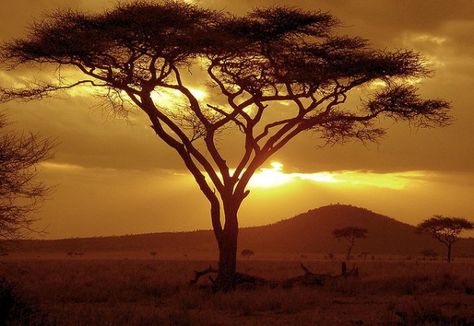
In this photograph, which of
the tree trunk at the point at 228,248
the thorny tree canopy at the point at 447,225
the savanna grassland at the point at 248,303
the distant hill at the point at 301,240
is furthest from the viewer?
the distant hill at the point at 301,240

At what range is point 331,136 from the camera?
28.2 metres

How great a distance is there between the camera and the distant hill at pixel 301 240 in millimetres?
87375

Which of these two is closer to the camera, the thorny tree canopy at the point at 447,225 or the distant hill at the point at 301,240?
the thorny tree canopy at the point at 447,225

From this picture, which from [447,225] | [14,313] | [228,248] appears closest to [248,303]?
[228,248]

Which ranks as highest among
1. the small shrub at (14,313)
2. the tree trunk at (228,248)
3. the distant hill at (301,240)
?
the distant hill at (301,240)

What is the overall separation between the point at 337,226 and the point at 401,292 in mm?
70136

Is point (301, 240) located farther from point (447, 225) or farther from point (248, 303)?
point (248, 303)

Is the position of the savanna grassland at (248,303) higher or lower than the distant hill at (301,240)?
lower

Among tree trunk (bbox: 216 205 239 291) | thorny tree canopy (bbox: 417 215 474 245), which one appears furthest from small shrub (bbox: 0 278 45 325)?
thorny tree canopy (bbox: 417 215 474 245)

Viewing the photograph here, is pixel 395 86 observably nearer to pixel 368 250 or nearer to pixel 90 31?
pixel 90 31

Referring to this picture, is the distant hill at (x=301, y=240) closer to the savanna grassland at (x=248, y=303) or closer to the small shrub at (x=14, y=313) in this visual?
the savanna grassland at (x=248, y=303)

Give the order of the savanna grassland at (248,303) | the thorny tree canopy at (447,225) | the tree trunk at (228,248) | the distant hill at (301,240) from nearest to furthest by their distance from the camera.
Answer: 1. the savanna grassland at (248,303)
2. the tree trunk at (228,248)
3. the thorny tree canopy at (447,225)
4. the distant hill at (301,240)

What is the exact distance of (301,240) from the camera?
90688mm

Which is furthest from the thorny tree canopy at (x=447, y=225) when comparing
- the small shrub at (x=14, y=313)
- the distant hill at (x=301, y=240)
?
the small shrub at (x=14, y=313)
